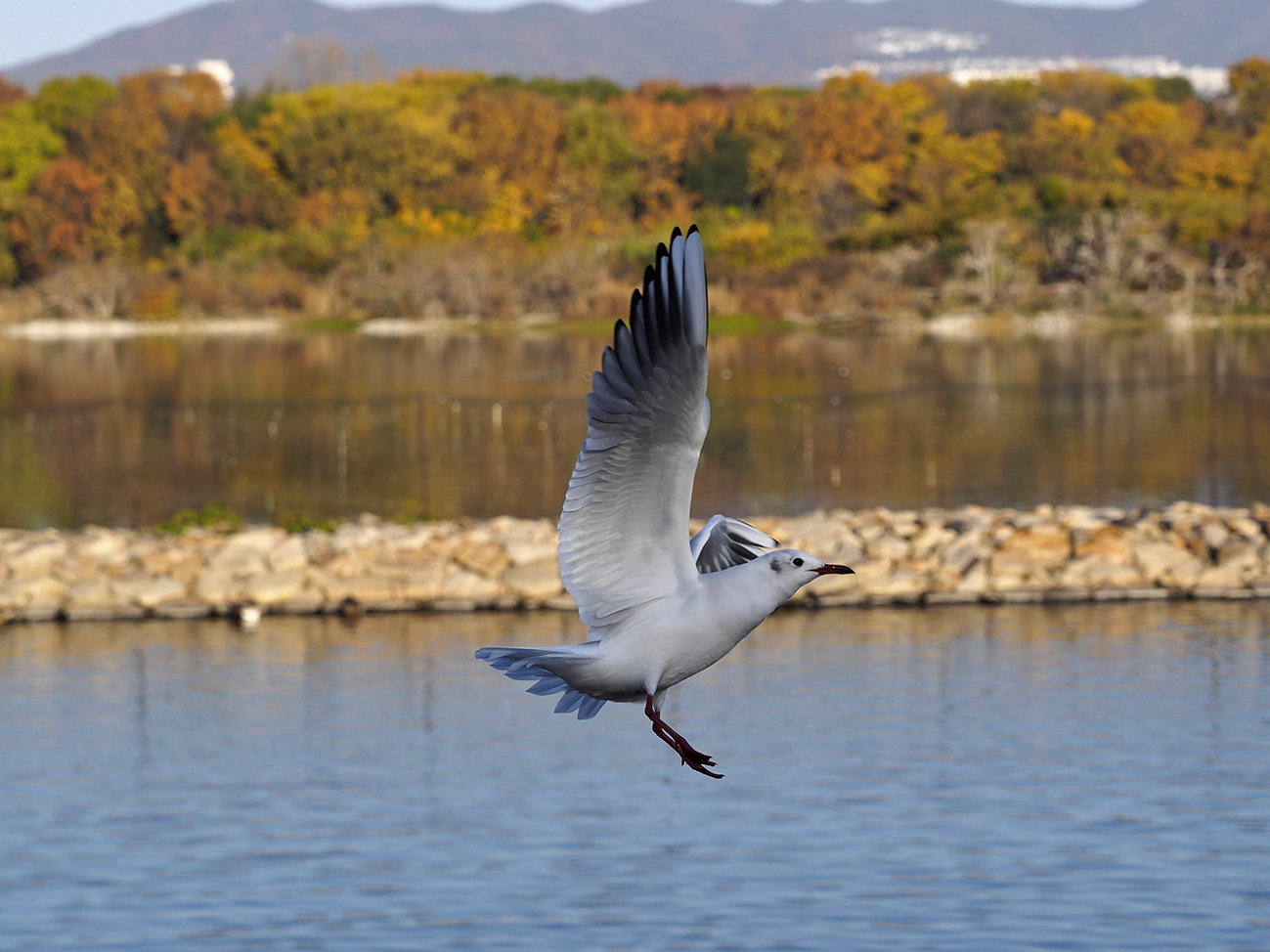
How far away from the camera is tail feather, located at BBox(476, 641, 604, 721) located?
689 cm

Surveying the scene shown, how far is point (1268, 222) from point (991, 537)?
6777cm

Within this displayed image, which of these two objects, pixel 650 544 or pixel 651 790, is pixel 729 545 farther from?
pixel 651 790

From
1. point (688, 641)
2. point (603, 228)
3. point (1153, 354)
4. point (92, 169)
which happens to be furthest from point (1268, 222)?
point (688, 641)

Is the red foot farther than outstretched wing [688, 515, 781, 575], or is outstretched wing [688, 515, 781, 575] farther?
outstretched wing [688, 515, 781, 575]

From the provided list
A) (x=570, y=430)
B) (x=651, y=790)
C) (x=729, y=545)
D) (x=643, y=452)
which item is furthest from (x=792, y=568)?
(x=570, y=430)

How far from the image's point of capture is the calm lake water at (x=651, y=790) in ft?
45.7

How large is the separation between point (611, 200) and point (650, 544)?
107944mm

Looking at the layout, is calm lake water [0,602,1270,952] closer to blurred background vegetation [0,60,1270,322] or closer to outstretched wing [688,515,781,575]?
outstretched wing [688,515,781,575]

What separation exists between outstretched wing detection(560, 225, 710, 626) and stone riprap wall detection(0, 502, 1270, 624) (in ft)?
50.2

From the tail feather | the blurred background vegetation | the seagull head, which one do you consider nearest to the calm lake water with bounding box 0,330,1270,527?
the blurred background vegetation

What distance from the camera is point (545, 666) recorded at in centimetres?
697

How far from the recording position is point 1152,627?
21594 millimetres

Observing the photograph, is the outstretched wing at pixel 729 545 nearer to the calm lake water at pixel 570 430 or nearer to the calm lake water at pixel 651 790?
the calm lake water at pixel 651 790

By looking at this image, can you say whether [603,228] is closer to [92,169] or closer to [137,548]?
[92,169]
